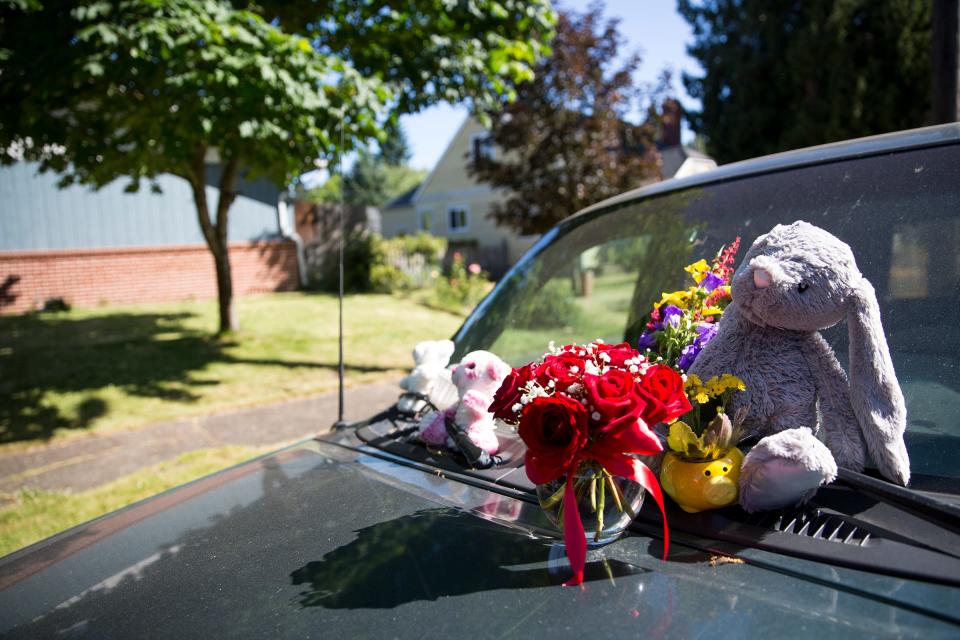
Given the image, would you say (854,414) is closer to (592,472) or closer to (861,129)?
(592,472)

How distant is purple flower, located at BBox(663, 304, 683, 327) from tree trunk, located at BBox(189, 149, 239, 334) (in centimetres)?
811

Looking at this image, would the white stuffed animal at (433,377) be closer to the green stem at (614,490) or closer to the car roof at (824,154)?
the green stem at (614,490)

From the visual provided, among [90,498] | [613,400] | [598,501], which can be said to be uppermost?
[613,400]

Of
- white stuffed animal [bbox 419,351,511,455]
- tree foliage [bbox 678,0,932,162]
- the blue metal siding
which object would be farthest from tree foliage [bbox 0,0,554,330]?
tree foliage [bbox 678,0,932,162]

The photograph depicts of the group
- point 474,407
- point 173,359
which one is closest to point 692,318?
point 474,407

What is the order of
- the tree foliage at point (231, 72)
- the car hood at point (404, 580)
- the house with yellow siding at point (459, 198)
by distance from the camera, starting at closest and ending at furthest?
the car hood at point (404, 580)
the tree foliage at point (231, 72)
the house with yellow siding at point (459, 198)

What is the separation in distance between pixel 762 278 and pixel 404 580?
2.99 feet

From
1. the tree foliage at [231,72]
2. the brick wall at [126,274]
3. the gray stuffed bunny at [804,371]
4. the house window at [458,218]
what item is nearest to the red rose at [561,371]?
the gray stuffed bunny at [804,371]

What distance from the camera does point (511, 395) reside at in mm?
1315

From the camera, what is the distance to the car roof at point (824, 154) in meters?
1.63

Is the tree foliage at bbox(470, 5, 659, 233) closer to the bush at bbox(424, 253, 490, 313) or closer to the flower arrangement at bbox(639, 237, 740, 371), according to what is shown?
the bush at bbox(424, 253, 490, 313)

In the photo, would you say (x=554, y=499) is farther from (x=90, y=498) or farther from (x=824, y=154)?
(x=90, y=498)

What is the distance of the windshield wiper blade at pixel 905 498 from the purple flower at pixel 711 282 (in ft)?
1.63

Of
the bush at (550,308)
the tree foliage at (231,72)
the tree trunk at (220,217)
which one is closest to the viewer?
the bush at (550,308)
